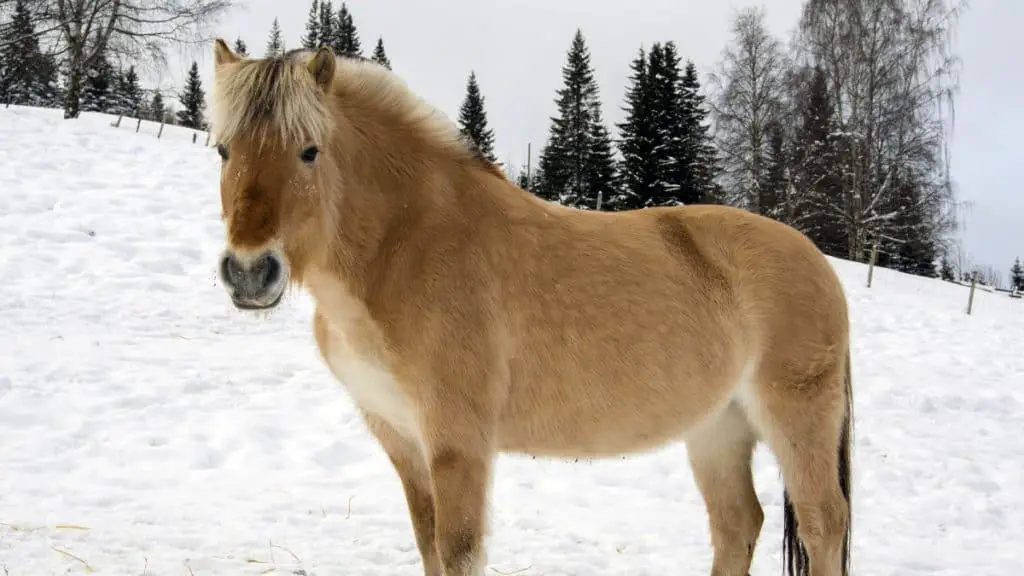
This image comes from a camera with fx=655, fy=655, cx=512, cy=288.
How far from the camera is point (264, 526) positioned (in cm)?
397

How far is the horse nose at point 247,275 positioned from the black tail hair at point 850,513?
2705mm

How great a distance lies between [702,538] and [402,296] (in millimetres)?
2933

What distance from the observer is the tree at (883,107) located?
2112 cm

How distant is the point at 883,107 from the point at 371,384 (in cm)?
2364

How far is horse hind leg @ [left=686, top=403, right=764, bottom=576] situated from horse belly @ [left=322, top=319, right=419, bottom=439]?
169 centimetres

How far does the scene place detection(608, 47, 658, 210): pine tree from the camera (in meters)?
27.8

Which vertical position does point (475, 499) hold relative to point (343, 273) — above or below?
below

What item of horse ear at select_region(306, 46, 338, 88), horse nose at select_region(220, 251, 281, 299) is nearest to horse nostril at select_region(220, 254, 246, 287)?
Answer: horse nose at select_region(220, 251, 281, 299)

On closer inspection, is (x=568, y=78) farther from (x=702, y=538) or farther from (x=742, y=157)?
(x=702, y=538)

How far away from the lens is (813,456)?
3156 millimetres

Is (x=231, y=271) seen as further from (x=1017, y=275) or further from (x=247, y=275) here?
(x=1017, y=275)

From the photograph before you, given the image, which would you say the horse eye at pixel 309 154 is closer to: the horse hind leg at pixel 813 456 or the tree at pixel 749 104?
the horse hind leg at pixel 813 456

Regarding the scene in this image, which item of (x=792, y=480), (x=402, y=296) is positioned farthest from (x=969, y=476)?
(x=402, y=296)

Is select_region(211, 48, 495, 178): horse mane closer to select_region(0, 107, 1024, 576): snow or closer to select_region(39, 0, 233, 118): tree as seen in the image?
select_region(0, 107, 1024, 576): snow
